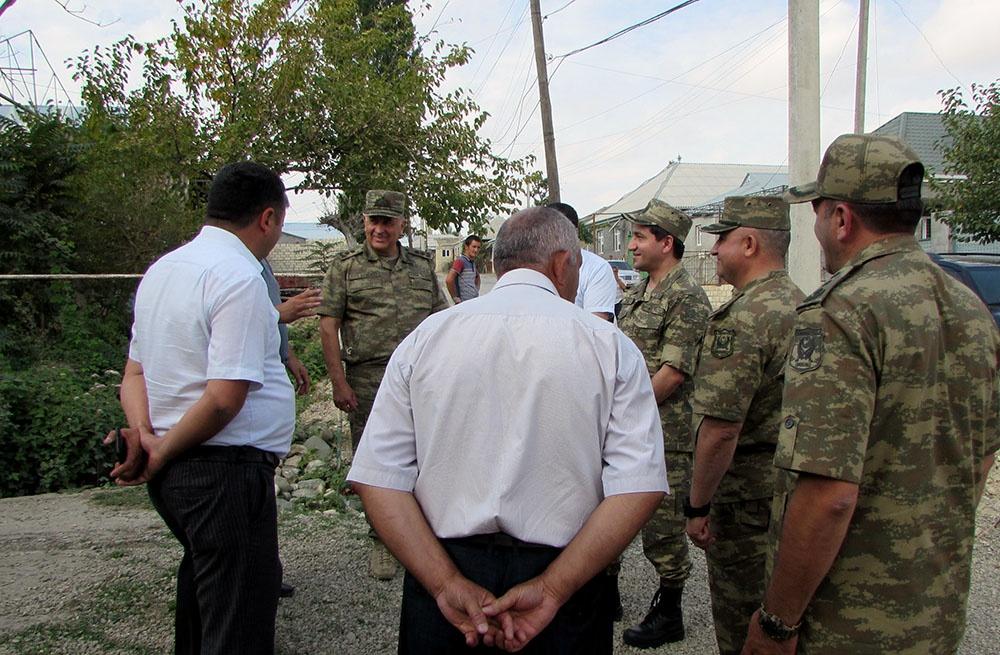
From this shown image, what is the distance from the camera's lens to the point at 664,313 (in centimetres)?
368

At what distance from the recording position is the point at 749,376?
259cm

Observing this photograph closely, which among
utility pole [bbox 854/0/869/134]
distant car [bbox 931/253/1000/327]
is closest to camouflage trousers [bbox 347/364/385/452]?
distant car [bbox 931/253/1000/327]

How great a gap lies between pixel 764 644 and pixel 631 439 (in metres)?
0.57

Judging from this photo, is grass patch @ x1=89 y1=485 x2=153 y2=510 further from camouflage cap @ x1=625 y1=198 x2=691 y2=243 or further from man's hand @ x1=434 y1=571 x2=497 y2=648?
man's hand @ x1=434 y1=571 x2=497 y2=648

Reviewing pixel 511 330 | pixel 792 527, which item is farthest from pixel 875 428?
pixel 511 330

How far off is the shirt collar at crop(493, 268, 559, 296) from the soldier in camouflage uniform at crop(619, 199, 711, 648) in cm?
170

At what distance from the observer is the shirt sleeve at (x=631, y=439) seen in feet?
6.07

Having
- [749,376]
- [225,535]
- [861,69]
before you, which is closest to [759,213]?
[749,376]

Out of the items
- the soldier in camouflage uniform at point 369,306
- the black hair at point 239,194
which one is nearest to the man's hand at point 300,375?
the soldier in camouflage uniform at point 369,306

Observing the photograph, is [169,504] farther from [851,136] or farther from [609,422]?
[851,136]

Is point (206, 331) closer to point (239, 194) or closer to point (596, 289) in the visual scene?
point (239, 194)

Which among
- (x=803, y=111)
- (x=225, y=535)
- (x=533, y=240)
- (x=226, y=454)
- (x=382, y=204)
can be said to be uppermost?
(x=803, y=111)

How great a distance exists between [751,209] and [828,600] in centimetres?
158

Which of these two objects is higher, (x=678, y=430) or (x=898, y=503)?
(x=898, y=503)
